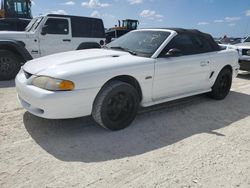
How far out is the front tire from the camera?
3725 mm

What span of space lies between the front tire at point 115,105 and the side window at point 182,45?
1.02m

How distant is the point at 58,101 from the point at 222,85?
392cm

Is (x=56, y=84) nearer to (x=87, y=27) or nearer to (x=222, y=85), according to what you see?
(x=222, y=85)

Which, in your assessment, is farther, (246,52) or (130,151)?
(246,52)

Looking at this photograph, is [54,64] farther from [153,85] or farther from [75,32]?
[75,32]

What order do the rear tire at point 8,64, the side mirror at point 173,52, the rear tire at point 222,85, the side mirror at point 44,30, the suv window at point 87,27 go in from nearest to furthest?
the side mirror at point 173,52, the rear tire at point 222,85, the rear tire at point 8,64, the side mirror at point 44,30, the suv window at point 87,27

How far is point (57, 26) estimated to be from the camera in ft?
27.7

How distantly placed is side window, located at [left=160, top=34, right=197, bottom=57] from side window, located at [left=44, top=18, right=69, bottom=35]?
15.6 ft

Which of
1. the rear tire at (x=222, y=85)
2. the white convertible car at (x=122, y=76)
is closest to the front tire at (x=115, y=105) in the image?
the white convertible car at (x=122, y=76)

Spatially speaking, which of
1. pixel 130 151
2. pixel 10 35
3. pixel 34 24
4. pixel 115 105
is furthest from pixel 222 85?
pixel 34 24

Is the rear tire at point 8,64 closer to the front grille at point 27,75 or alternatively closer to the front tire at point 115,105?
the front grille at point 27,75

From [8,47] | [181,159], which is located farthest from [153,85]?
[8,47]

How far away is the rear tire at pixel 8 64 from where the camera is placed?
7262 mm

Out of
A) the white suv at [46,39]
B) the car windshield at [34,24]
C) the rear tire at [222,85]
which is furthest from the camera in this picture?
the car windshield at [34,24]
